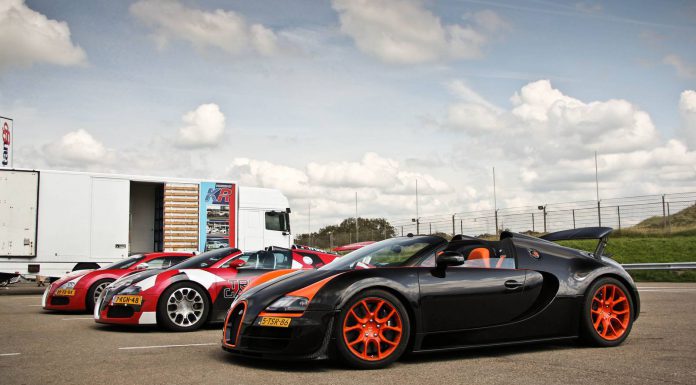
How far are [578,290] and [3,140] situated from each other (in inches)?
1278

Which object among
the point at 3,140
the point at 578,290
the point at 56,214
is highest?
the point at 3,140

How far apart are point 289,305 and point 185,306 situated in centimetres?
397

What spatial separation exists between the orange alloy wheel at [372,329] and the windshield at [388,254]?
53 cm

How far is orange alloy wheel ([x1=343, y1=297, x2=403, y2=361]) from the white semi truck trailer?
49.9 feet

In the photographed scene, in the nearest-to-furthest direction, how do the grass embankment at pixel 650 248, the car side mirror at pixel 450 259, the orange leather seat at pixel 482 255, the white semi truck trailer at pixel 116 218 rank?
the car side mirror at pixel 450 259, the orange leather seat at pixel 482 255, the white semi truck trailer at pixel 116 218, the grass embankment at pixel 650 248

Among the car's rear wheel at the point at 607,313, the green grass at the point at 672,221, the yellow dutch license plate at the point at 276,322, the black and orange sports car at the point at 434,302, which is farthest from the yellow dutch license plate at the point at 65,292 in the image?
the green grass at the point at 672,221

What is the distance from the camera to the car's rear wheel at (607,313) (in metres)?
6.77

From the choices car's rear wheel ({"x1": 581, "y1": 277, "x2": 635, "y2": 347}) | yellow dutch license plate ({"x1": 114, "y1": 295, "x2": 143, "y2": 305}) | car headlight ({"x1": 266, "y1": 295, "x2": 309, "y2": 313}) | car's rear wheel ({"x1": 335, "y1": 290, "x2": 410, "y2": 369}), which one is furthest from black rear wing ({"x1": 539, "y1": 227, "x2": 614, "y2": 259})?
yellow dutch license plate ({"x1": 114, "y1": 295, "x2": 143, "y2": 305})

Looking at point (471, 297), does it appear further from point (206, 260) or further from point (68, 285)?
point (68, 285)

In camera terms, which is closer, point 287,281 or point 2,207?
point 287,281

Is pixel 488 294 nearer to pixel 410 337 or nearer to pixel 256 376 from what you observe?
pixel 410 337

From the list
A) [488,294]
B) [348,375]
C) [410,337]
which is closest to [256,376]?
[348,375]

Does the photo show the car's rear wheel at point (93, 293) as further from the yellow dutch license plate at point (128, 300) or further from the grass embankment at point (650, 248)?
the grass embankment at point (650, 248)

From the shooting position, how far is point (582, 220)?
30.1 m
